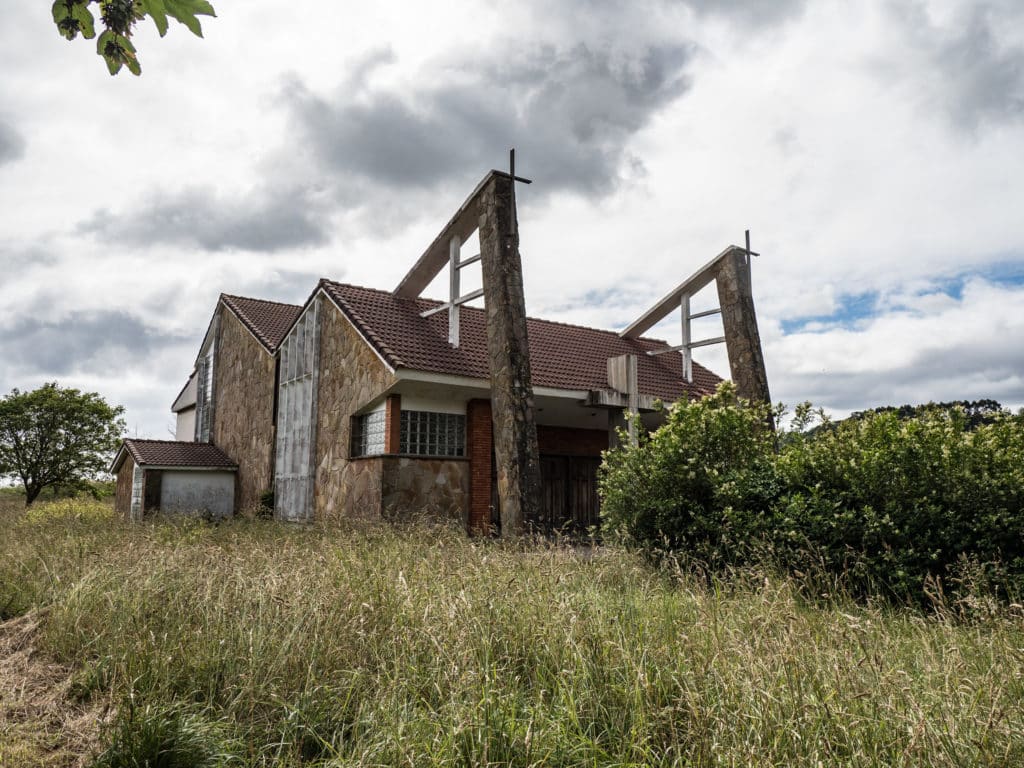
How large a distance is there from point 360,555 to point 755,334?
1134 centimetres

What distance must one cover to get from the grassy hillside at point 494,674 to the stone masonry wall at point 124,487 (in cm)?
1739

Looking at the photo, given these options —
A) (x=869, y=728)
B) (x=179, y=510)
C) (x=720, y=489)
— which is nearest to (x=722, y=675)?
(x=869, y=728)

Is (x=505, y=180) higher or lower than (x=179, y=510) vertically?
higher

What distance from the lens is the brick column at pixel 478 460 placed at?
50.1 ft

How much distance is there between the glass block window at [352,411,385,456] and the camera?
15.1 meters

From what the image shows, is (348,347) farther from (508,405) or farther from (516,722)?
(516,722)

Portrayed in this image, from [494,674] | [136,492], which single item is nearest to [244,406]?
[136,492]

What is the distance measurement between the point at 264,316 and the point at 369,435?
9683mm

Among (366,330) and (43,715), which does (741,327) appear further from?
(43,715)

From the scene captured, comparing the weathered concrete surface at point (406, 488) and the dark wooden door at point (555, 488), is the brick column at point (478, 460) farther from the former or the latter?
the dark wooden door at point (555, 488)

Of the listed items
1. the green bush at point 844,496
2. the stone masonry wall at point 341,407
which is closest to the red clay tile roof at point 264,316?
the stone masonry wall at point 341,407

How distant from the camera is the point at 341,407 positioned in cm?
1648

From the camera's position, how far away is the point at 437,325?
17.4 m

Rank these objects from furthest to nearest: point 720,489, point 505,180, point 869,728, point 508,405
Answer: point 505,180 → point 508,405 → point 720,489 → point 869,728
